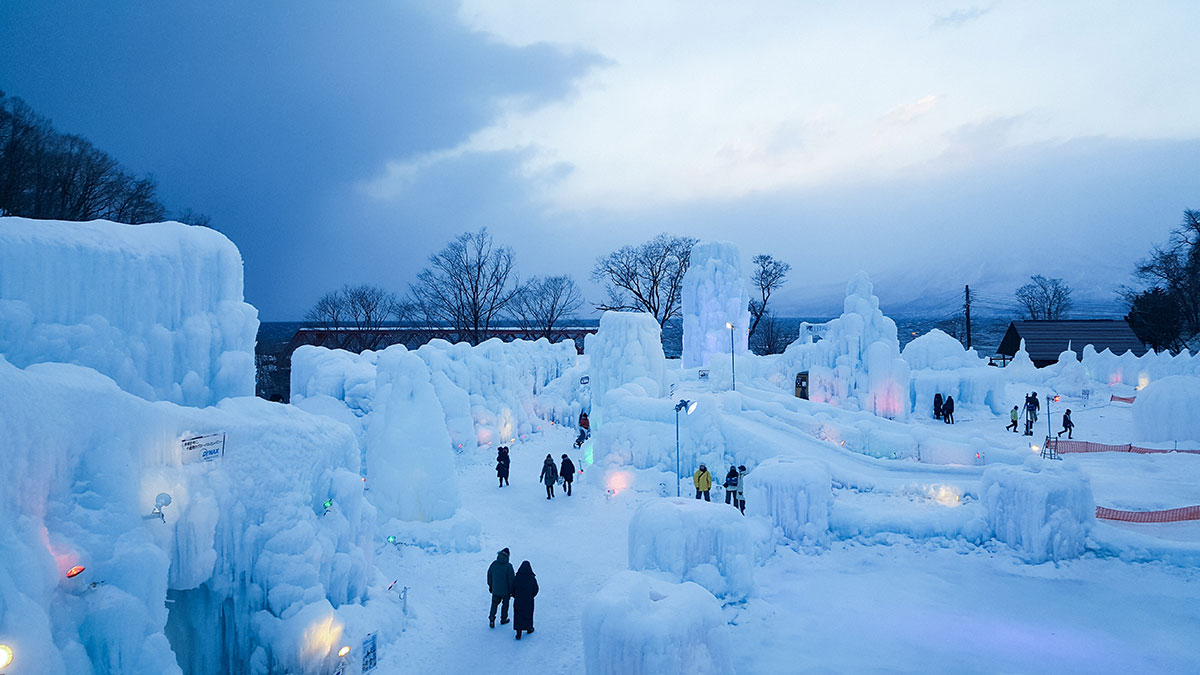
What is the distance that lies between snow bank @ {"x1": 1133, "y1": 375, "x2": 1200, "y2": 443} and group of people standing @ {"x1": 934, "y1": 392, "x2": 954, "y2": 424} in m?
5.92

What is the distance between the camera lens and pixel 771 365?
2888 cm

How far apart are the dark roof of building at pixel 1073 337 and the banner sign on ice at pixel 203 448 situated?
5026cm

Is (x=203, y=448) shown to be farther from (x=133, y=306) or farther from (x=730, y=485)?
(x=730, y=485)

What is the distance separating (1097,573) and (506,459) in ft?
42.6

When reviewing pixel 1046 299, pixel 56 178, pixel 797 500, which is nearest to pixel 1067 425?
pixel 797 500

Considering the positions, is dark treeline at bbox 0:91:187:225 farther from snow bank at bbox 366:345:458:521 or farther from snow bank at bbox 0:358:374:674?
snow bank at bbox 0:358:374:674

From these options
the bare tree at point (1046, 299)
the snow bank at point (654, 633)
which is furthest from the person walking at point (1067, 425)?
the bare tree at point (1046, 299)

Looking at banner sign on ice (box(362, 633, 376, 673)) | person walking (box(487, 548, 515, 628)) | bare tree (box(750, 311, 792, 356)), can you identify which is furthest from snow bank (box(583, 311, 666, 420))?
bare tree (box(750, 311, 792, 356))

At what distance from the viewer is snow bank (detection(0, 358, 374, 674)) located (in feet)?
15.1

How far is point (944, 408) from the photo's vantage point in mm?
24891

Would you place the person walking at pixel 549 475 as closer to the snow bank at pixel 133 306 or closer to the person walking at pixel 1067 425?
the snow bank at pixel 133 306

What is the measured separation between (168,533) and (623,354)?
17597 mm

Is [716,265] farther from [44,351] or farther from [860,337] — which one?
[44,351]

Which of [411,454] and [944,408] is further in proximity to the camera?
[944,408]
